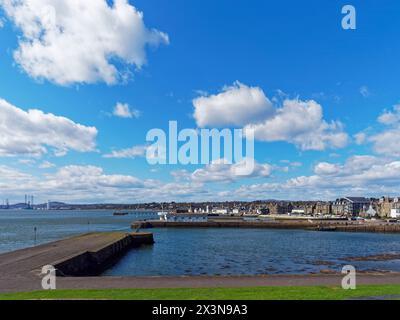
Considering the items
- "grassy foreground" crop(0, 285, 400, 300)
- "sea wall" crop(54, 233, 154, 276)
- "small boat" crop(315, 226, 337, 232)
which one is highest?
"grassy foreground" crop(0, 285, 400, 300)

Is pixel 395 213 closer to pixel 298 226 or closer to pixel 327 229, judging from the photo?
pixel 298 226

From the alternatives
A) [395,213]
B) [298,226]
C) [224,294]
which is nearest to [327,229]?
[298,226]

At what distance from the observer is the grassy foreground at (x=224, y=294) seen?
51.2ft

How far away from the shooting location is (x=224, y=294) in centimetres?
1631

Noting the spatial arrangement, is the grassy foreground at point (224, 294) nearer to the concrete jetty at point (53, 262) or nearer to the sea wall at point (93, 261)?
the concrete jetty at point (53, 262)

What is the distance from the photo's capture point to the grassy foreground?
51.2 feet

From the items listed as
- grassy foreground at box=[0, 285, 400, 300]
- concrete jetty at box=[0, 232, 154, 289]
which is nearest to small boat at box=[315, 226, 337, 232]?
concrete jetty at box=[0, 232, 154, 289]

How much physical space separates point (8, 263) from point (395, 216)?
192 metres

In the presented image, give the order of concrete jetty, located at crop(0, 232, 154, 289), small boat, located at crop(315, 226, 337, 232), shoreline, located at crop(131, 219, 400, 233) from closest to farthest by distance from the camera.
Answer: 1. concrete jetty, located at crop(0, 232, 154, 289)
2. small boat, located at crop(315, 226, 337, 232)
3. shoreline, located at crop(131, 219, 400, 233)

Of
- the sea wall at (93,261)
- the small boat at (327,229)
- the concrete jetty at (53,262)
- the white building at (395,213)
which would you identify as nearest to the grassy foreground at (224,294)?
the concrete jetty at (53,262)

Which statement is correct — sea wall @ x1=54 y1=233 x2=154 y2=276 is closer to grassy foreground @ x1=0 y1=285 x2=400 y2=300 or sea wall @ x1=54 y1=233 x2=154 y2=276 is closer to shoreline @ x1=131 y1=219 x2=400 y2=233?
grassy foreground @ x1=0 y1=285 x2=400 y2=300

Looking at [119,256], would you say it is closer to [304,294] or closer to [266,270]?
[266,270]

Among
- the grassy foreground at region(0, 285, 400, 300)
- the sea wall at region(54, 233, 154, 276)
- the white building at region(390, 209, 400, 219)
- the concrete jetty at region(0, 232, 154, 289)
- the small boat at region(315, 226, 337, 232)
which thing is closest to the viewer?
the grassy foreground at region(0, 285, 400, 300)

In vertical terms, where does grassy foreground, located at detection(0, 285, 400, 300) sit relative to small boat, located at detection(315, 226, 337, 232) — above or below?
above
